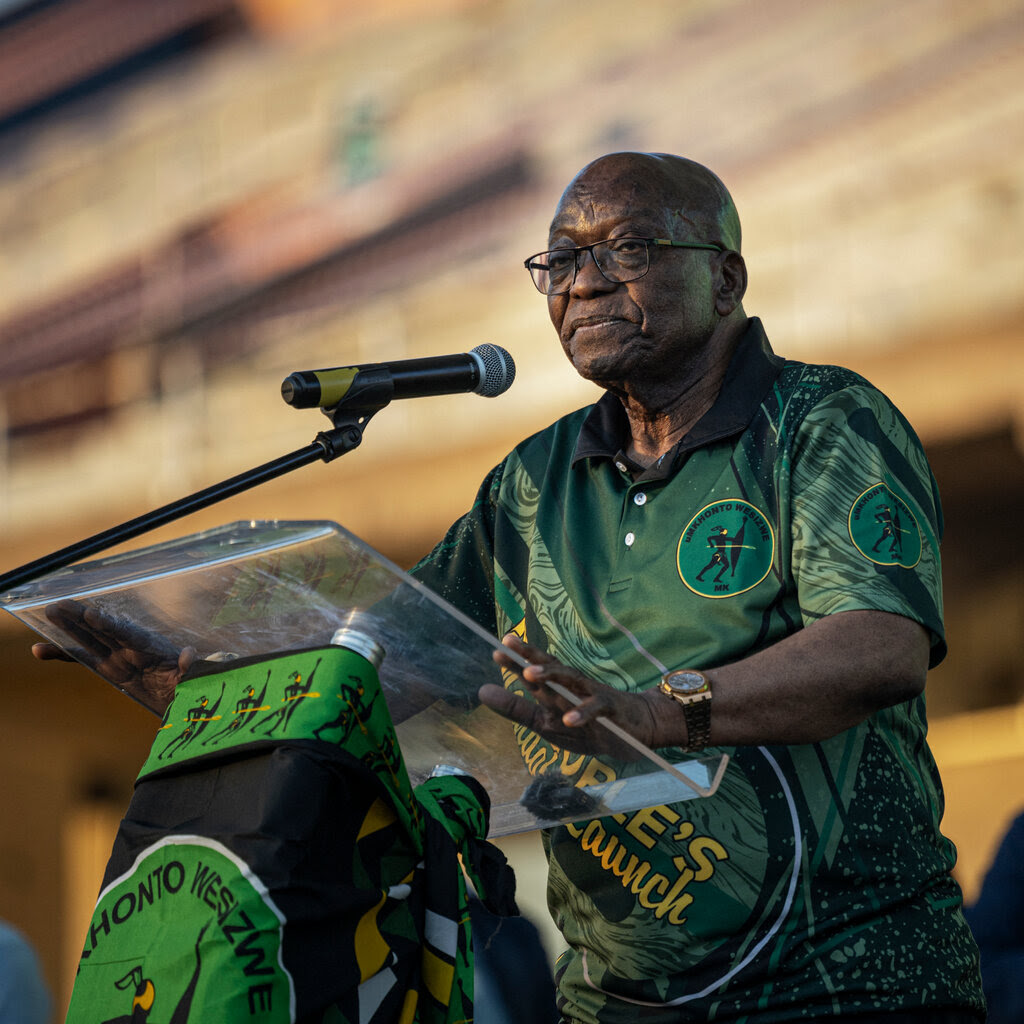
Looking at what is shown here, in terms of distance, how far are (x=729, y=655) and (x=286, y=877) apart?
0.76 metres

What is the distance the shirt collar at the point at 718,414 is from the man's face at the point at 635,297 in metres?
0.07

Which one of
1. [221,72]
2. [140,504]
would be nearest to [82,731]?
[140,504]

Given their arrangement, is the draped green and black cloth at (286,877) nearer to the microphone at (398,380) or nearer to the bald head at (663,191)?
the microphone at (398,380)

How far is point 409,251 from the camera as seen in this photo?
17.2 feet

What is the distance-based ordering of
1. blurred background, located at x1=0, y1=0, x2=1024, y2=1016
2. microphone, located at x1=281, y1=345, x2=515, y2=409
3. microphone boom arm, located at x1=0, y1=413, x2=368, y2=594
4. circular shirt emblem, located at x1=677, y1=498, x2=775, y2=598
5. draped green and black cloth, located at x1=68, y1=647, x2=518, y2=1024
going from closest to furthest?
draped green and black cloth, located at x1=68, y1=647, x2=518, y2=1024 → microphone boom arm, located at x1=0, y1=413, x2=368, y2=594 → microphone, located at x1=281, y1=345, x2=515, y2=409 → circular shirt emblem, located at x1=677, y1=498, x2=775, y2=598 → blurred background, located at x1=0, y1=0, x2=1024, y2=1016

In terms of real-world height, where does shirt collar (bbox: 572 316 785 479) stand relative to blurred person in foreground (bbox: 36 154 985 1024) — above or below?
above

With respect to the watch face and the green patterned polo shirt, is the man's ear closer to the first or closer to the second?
the green patterned polo shirt

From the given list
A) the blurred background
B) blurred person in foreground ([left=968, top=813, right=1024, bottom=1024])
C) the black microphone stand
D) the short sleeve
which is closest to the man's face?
the short sleeve

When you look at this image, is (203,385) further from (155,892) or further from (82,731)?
(155,892)

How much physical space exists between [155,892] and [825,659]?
799 mm

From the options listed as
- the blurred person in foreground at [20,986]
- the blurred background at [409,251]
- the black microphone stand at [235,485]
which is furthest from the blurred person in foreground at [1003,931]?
the blurred person in foreground at [20,986]

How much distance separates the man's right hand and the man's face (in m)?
0.78

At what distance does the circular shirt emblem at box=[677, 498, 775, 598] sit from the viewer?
195cm

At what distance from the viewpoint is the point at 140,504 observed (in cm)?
572
